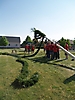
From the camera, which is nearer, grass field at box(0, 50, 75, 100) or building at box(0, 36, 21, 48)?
grass field at box(0, 50, 75, 100)

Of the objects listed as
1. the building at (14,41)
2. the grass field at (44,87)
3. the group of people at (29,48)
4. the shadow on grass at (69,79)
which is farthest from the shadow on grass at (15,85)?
the building at (14,41)

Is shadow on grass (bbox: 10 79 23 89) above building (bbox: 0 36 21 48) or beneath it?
beneath

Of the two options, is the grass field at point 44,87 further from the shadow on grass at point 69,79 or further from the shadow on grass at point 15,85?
the shadow on grass at point 15,85

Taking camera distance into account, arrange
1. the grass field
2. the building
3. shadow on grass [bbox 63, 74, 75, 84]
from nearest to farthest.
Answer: the grass field < shadow on grass [bbox 63, 74, 75, 84] < the building

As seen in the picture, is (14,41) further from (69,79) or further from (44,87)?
(44,87)

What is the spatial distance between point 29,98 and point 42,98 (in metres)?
0.80

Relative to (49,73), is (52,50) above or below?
above

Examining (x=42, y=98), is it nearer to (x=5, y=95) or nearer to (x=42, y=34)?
(x=5, y=95)

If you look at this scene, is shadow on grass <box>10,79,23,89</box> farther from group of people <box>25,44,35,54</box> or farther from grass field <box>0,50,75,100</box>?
group of people <box>25,44,35,54</box>

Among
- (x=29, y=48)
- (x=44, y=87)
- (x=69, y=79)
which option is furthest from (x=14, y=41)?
(x=44, y=87)

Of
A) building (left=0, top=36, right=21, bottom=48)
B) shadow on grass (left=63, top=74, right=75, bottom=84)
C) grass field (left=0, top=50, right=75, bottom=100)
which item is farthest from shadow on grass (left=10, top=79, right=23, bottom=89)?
building (left=0, top=36, right=21, bottom=48)

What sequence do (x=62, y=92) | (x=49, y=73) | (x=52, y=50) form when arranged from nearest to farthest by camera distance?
(x=62, y=92), (x=49, y=73), (x=52, y=50)

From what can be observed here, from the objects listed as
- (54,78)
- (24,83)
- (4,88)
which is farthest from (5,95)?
(54,78)

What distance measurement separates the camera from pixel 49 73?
13.8 metres
